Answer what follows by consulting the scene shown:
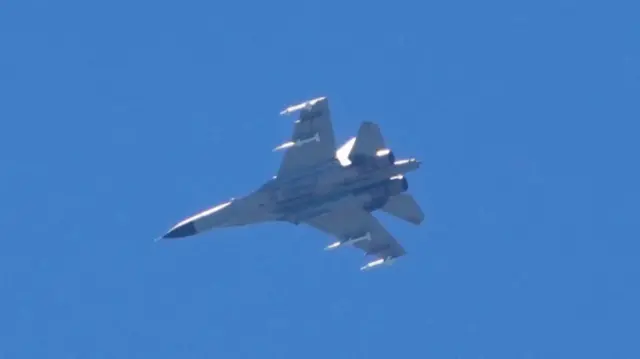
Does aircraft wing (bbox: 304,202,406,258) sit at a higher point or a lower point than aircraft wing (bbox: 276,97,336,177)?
lower

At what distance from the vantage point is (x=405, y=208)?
130000 mm

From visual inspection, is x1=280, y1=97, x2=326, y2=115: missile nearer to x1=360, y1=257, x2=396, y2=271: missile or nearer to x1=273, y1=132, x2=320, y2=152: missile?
x1=273, y1=132, x2=320, y2=152: missile

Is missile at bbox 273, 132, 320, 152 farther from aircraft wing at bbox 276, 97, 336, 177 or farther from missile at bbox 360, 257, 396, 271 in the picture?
missile at bbox 360, 257, 396, 271

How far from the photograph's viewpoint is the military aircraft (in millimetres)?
123375

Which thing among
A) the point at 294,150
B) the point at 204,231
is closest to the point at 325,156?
the point at 294,150

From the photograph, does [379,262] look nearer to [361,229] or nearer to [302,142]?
[361,229]

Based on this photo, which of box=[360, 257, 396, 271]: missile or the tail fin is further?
box=[360, 257, 396, 271]: missile

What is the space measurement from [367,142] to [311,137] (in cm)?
339

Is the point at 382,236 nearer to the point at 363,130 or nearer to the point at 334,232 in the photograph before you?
the point at 334,232

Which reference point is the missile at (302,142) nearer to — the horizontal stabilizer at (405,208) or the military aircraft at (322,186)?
the military aircraft at (322,186)

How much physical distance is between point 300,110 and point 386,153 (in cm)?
591

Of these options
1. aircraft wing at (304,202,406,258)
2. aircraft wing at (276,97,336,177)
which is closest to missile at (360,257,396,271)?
aircraft wing at (304,202,406,258)

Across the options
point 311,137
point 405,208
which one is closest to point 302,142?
point 311,137

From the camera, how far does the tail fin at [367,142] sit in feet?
404
